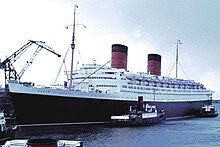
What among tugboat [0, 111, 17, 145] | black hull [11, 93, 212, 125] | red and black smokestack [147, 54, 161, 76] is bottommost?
tugboat [0, 111, 17, 145]

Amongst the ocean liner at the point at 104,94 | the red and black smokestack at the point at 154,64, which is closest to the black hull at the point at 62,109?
the ocean liner at the point at 104,94

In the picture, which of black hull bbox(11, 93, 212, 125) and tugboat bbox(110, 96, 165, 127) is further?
tugboat bbox(110, 96, 165, 127)

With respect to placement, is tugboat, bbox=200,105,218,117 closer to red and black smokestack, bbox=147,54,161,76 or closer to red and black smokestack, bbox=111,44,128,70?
red and black smokestack, bbox=147,54,161,76

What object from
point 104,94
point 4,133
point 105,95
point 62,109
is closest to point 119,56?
point 105,95

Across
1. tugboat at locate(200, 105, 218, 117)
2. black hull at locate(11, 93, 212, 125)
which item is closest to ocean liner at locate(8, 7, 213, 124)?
black hull at locate(11, 93, 212, 125)

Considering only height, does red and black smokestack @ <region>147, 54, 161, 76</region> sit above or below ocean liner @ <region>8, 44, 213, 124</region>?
above

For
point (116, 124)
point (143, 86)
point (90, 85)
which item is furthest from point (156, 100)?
point (116, 124)

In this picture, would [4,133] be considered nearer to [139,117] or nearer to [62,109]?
[62,109]

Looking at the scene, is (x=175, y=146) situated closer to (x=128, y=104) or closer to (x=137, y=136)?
(x=137, y=136)

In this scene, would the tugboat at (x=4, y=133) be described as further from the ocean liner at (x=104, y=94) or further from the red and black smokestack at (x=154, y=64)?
the red and black smokestack at (x=154, y=64)
